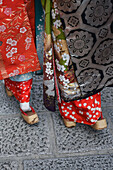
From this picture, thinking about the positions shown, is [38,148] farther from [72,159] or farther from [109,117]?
[109,117]

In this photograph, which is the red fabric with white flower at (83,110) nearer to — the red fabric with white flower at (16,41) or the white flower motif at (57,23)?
the red fabric with white flower at (16,41)

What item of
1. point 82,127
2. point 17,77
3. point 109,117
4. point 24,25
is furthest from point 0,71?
point 109,117

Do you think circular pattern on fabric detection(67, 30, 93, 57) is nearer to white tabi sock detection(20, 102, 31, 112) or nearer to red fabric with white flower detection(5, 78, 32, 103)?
red fabric with white flower detection(5, 78, 32, 103)

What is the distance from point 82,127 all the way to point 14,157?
21.9 inches

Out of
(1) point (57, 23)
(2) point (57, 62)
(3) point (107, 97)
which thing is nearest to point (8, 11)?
(1) point (57, 23)

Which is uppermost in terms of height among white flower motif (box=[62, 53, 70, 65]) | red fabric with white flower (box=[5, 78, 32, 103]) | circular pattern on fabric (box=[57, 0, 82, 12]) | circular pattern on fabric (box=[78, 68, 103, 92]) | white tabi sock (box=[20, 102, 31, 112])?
circular pattern on fabric (box=[57, 0, 82, 12])

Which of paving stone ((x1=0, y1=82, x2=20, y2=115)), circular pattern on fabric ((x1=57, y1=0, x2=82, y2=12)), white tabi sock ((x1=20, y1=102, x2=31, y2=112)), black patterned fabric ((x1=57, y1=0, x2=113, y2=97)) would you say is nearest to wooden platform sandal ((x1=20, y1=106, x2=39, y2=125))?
white tabi sock ((x1=20, y1=102, x2=31, y2=112))

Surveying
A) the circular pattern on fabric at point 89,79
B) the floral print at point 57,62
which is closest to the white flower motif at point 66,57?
the floral print at point 57,62

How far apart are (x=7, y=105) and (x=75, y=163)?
0.81 metres

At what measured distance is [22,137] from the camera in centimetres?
150

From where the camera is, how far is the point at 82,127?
5.28 feet

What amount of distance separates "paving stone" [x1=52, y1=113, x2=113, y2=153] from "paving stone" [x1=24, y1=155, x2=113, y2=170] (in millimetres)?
73

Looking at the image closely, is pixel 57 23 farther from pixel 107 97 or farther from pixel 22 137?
pixel 107 97

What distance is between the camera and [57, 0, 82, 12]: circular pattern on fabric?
1.10m
